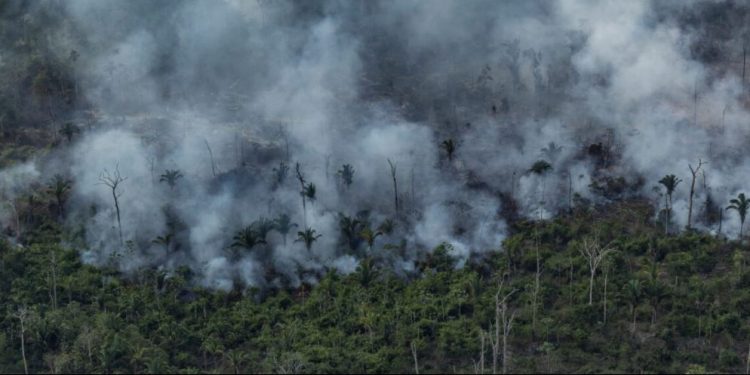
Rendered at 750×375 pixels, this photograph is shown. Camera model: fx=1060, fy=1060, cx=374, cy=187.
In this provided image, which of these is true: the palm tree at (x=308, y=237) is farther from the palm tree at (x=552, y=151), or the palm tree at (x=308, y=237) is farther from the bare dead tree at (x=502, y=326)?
the palm tree at (x=552, y=151)

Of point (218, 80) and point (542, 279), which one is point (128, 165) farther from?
point (542, 279)

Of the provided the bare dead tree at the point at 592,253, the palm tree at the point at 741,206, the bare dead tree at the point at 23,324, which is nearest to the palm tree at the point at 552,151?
the bare dead tree at the point at 592,253

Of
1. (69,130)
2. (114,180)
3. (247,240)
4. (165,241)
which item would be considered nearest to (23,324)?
(165,241)

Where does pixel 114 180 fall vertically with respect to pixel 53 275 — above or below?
above

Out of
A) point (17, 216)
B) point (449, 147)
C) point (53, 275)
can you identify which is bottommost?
point (53, 275)

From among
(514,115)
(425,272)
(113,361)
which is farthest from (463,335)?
(514,115)

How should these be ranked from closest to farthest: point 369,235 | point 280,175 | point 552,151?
point 369,235, point 280,175, point 552,151

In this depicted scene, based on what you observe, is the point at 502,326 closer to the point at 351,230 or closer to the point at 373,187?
the point at 351,230
